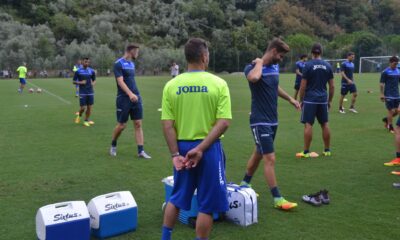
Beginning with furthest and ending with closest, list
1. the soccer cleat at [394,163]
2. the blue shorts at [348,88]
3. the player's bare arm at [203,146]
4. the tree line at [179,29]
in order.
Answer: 1. the tree line at [179,29]
2. the blue shorts at [348,88]
3. the soccer cleat at [394,163]
4. the player's bare arm at [203,146]

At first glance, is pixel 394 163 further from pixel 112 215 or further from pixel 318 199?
pixel 112 215

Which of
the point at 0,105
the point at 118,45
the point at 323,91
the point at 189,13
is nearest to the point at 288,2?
the point at 189,13

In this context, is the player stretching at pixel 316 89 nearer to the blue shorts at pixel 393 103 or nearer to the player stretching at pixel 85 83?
the blue shorts at pixel 393 103

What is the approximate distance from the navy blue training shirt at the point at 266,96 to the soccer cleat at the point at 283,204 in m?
0.98

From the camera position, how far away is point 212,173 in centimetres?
379

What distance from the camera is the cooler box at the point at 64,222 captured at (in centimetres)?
426

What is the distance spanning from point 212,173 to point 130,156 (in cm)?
524

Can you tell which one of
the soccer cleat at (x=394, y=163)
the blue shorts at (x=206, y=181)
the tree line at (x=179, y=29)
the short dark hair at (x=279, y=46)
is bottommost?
the soccer cleat at (x=394, y=163)

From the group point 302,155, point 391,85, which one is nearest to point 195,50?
point 302,155

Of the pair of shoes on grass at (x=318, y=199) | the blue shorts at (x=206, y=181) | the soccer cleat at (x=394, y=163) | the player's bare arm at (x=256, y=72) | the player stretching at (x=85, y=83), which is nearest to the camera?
the blue shorts at (x=206, y=181)

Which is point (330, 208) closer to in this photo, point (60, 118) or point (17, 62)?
point (60, 118)

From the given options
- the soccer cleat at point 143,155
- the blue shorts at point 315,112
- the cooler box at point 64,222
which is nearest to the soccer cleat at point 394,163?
the blue shorts at point 315,112

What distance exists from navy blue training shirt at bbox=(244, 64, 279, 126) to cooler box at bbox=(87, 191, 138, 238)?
6.49ft

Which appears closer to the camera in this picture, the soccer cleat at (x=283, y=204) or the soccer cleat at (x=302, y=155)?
the soccer cleat at (x=283, y=204)
